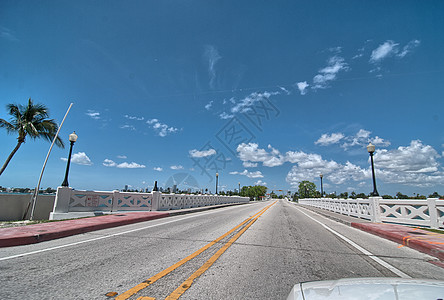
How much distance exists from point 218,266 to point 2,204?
16719 mm

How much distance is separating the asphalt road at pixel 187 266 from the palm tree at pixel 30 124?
18.6 m

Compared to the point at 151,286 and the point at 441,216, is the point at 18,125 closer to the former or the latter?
the point at 151,286

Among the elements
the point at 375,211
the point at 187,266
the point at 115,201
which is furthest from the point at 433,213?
the point at 115,201

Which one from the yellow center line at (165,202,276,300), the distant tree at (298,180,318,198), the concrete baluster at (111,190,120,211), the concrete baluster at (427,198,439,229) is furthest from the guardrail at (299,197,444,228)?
the distant tree at (298,180,318,198)

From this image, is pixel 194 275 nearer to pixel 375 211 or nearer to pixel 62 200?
pixel 62 200

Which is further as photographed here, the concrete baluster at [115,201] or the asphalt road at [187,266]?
the concrete baluster at [115,201]

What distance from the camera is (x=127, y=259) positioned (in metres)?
4.56

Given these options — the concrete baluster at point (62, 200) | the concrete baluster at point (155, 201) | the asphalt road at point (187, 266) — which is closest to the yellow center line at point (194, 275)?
the asphalt road at point (187, 266)

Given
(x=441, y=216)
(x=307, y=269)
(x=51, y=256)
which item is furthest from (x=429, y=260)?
(x=51, y=256)

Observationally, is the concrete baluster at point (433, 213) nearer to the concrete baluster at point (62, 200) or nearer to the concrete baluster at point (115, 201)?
the concrete baluster at point (115, 201)

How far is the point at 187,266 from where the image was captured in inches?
163

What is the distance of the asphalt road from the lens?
313 centimetres

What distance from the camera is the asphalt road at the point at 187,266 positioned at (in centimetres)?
313

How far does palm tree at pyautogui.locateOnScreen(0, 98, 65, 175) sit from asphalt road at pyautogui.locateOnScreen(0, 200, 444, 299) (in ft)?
61.0
